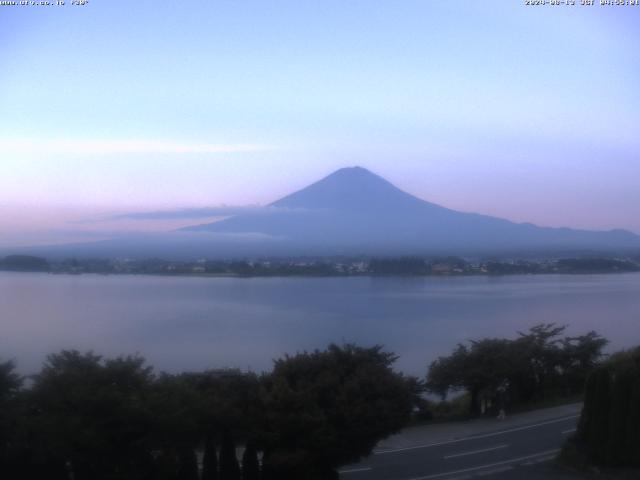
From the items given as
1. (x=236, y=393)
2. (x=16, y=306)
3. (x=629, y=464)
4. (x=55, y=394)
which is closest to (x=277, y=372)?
(x=236, y=393)

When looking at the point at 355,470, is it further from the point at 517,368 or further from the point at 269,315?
the point at 269,315

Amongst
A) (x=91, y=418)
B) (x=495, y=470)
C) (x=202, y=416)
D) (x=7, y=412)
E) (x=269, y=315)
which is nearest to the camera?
(x=7, y=412)

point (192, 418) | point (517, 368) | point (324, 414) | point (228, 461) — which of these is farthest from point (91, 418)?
point (517, 368)

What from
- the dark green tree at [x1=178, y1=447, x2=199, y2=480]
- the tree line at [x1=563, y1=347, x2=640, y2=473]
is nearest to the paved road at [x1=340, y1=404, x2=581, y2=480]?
the tree line at [x1=563, y1=347, x2=640, y2=473]

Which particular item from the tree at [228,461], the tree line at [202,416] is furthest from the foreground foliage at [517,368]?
the tree at [228,461]

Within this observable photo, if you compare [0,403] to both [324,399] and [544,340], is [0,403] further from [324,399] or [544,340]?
[544,340]

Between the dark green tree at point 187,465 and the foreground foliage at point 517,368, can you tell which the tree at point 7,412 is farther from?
the foreground foliage at point 517,368

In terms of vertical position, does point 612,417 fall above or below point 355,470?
above

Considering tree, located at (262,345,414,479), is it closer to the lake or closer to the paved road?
the paved road
